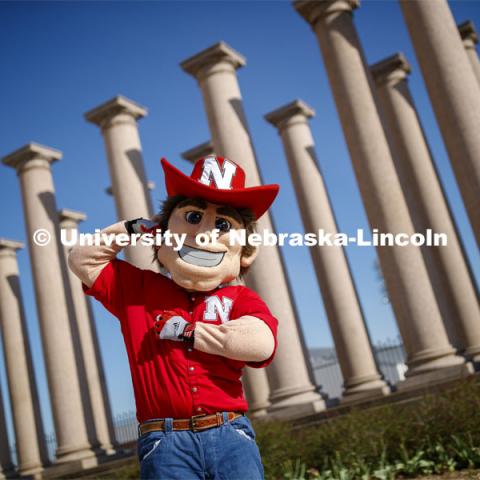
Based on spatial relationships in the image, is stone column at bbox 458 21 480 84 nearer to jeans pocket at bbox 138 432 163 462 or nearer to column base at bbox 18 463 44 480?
jeans pocket at bbox 138 432 163 462

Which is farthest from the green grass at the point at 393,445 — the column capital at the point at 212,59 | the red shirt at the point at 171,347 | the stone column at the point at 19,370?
the stone column at the point at 19,370

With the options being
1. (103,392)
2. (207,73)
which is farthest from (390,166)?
(103,392)

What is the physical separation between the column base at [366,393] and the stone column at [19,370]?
26.8 meters

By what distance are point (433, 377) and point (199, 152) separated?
90.8 ft

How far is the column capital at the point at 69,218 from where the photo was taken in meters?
52.3

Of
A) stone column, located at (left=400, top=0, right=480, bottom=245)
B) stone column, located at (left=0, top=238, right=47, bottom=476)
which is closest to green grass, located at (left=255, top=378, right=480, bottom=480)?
stone column, located at (left=400, top=0, right=480, bottom=245)

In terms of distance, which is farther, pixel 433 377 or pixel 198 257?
pixel 433 377

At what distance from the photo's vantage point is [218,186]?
742cm

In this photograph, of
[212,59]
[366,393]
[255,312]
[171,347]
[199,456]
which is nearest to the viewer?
[199,456]

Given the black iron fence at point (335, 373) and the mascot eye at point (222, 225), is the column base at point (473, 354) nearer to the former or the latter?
the mascot eye at point (222, 225)

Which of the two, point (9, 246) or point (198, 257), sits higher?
point (9, 246)

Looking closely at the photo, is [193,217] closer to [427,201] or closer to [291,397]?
[291,397]

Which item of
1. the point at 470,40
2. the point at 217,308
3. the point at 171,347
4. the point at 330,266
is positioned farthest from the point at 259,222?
the point at 171,347

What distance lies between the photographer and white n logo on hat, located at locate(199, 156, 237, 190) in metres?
7.47
